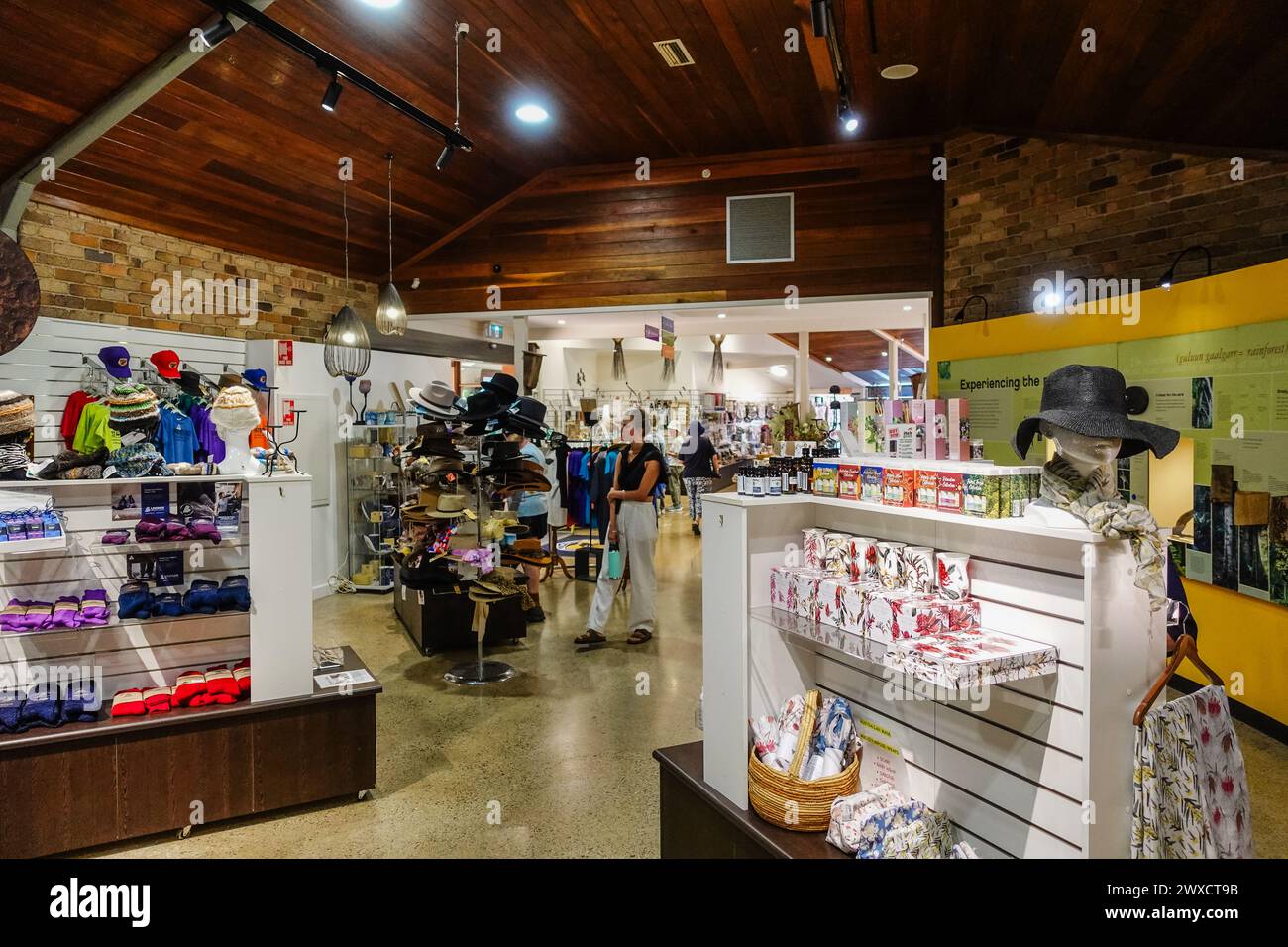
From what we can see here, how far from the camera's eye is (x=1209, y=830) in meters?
1.73

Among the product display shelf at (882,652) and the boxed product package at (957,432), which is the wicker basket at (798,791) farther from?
the boxed product package at (957,432)

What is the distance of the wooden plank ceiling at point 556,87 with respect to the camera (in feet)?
13.5

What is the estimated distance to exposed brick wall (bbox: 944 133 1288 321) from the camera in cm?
468

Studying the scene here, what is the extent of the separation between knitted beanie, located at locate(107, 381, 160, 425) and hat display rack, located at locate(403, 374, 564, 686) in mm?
1898

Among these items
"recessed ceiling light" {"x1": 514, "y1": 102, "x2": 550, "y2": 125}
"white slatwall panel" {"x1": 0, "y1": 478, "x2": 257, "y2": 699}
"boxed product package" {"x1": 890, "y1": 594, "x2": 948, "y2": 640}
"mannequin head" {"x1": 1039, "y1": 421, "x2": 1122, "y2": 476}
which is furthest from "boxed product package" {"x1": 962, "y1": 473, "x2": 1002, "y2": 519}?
"recessed ceiling light" {"x1": 514, "y1": 102, "x2": 550, "y2": 125}

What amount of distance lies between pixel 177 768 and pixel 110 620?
27.1 inches

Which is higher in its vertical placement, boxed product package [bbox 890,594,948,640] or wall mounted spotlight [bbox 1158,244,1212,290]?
wall mounted spotlight [bbox 1158,244,1212,290]

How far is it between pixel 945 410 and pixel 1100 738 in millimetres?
970

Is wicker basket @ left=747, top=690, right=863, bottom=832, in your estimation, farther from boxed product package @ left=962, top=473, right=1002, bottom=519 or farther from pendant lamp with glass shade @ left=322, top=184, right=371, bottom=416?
pendant lamp with glass shade @ left=322, top=184, right=371, bottom=416

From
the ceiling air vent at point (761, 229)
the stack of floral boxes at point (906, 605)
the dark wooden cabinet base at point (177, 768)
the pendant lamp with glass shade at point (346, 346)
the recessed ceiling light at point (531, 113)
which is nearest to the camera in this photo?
the stack of floral boxes at point (906, 605)

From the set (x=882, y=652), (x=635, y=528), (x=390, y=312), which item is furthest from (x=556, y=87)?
(x=882, y=652)

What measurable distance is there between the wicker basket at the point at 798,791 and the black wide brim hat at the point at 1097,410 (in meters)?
1.11

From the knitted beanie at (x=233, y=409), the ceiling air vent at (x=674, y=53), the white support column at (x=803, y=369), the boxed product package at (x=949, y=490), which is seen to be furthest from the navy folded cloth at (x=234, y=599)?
the white support column at (x=803, y=369)
